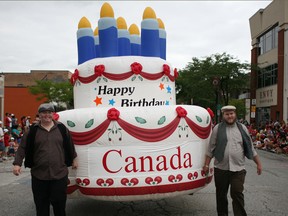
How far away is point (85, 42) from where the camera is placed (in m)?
6.07

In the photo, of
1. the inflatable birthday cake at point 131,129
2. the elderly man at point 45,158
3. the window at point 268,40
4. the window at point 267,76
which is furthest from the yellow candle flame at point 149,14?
the window at point 268,40

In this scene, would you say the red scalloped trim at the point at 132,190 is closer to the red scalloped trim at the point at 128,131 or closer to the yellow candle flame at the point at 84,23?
the red scalloped trim at the point at 128,131

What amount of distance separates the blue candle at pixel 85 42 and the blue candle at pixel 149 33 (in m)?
0.84

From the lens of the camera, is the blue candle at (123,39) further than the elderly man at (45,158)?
Yes

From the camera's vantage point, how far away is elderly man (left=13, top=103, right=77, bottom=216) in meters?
4.44

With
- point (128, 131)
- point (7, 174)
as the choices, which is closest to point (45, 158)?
point (128, 131)

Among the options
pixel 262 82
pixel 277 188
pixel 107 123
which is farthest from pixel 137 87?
pixel 262 82

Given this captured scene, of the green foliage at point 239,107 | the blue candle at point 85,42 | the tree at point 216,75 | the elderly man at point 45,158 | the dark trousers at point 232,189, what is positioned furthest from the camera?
the green foliage at point 239,107

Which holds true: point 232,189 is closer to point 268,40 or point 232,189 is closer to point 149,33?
point 149,33

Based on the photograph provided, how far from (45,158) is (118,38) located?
2.44 m

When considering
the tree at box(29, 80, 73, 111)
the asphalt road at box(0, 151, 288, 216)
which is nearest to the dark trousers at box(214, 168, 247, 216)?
the asphalt road at box(0, 151, 288, 216)

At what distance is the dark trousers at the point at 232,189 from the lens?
16.5ft

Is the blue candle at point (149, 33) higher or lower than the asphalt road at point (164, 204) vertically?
higher

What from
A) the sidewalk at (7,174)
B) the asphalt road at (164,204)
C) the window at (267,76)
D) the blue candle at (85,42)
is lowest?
the sidewalk at (7,174)
